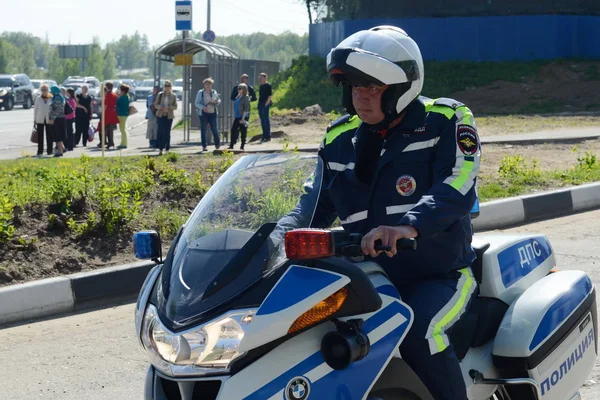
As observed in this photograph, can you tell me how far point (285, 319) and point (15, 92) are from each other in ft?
154

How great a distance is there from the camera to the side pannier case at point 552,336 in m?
3.49

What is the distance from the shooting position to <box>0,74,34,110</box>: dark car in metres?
46.2

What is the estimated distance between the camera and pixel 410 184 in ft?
11.1

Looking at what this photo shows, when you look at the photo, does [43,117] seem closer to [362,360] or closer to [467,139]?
[467,139]

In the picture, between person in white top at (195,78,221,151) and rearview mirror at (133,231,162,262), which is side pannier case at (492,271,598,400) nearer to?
rearview mirror at (133,231,162,262)

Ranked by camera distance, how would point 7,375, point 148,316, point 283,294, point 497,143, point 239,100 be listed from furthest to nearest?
point 239,100, point 497,143, point 7,375, point 148,316, point 283,294

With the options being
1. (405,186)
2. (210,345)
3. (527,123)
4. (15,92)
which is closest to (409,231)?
(405,186)

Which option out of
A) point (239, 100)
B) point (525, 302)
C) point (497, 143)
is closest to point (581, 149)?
point (497, 143)

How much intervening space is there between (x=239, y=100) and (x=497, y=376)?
55.2 ft

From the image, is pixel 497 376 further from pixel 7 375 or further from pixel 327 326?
pixel 7 375

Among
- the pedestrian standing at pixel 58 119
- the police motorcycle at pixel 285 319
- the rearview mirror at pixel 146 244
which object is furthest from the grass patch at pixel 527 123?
the rearview mirror at pixel 146 244

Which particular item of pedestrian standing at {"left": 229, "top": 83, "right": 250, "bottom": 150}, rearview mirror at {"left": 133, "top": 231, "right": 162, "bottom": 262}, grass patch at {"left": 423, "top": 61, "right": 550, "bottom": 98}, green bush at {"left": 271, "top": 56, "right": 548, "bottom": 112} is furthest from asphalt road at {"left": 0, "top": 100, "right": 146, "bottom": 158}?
rearview mirror at {"left": 133, "top": 231, "right": 162, "bottom": 262}

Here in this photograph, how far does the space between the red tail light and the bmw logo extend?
0.38m

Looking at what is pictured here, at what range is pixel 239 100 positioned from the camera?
20016mm
